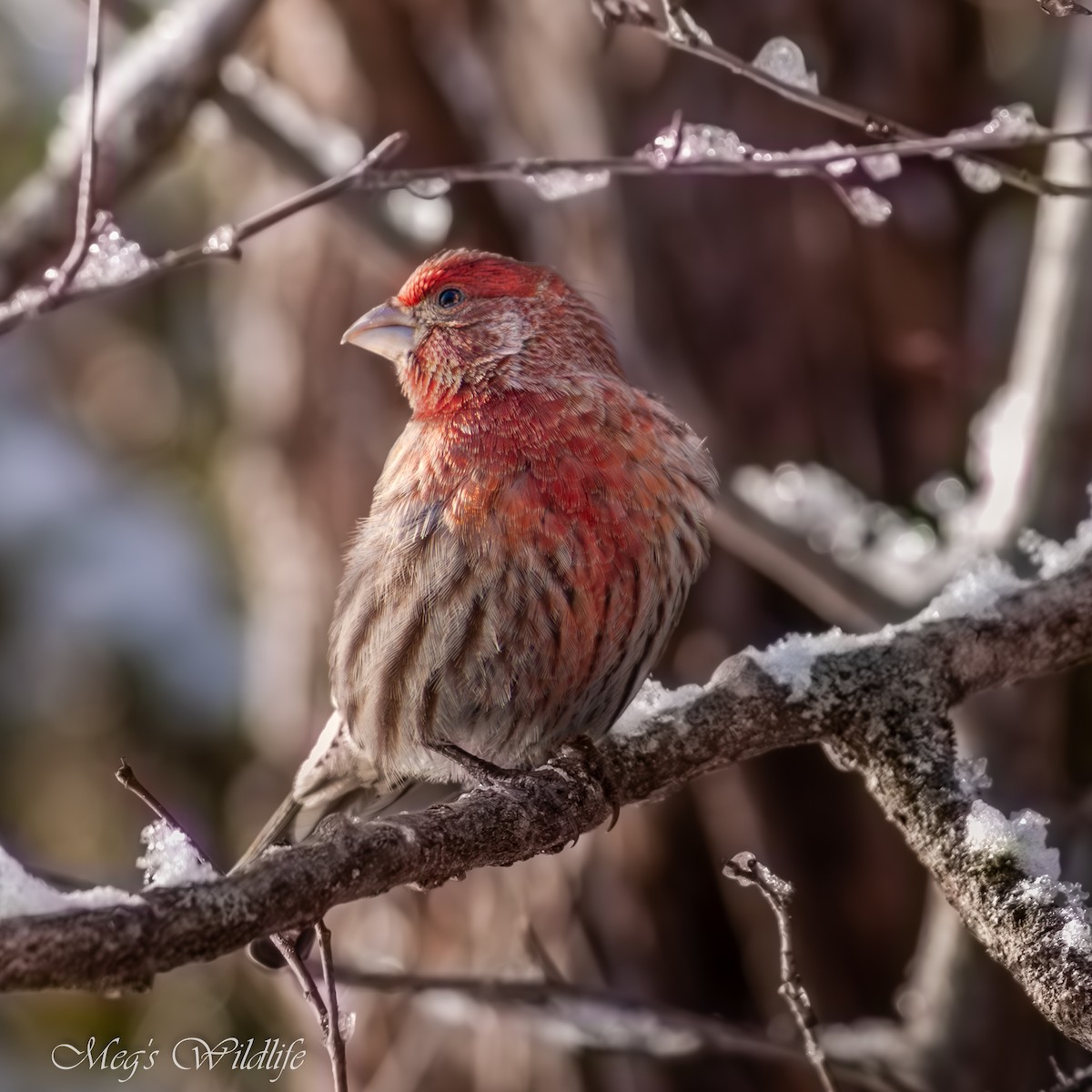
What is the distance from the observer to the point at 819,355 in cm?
609

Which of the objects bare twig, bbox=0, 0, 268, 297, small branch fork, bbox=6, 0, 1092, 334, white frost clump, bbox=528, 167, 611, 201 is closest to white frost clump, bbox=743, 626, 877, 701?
small branch fork, bbox=6, 0, 1092, 334

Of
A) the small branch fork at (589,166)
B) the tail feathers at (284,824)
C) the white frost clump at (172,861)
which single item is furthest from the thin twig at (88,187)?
the tail feathers at (284,824)

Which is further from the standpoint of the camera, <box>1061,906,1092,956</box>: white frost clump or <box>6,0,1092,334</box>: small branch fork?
<box>6,0,1092,334</box>: small branch fork

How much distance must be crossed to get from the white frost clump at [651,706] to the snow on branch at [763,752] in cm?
1

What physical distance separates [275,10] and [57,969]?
5207mm

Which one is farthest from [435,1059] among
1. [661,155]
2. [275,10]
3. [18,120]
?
[18,120]

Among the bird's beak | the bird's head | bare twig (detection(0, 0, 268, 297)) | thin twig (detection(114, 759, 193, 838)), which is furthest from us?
bare twig (detection(0, 0, 268, 297))

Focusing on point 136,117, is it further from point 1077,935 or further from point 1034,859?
point 1077,935

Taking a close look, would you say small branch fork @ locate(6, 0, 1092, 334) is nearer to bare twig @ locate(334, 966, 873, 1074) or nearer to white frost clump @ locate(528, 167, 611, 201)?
white frost clump @ locate(528, 167, 611, 201)

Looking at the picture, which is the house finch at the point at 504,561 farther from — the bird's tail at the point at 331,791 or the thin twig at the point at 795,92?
the thin twig at the point at 795,92

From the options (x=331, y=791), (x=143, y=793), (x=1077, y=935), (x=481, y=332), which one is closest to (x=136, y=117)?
(x=481, y=332)

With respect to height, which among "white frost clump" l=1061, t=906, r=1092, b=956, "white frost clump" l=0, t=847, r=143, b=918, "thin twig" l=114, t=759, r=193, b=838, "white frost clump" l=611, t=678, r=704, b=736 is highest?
"white frost clump" l=611, t=678, r=704, b=736

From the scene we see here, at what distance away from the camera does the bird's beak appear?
4.05 meters

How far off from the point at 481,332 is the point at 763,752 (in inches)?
61.3
